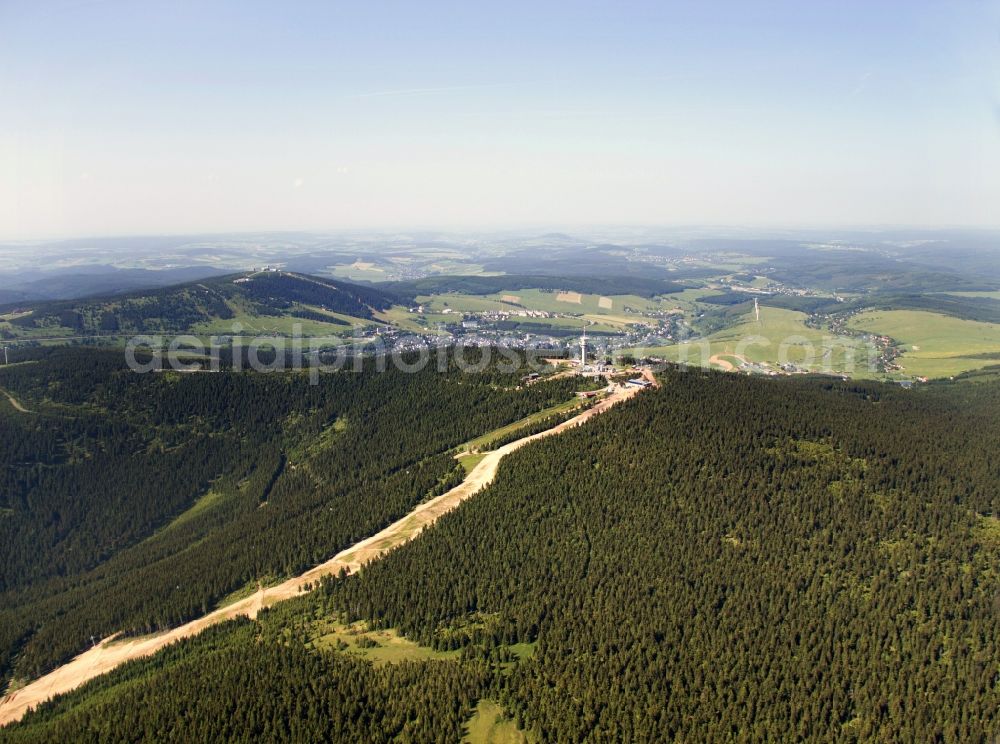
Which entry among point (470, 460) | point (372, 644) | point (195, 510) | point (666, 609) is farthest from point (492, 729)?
point (195, 510)

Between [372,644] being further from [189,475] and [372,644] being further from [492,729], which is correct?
[189,475]

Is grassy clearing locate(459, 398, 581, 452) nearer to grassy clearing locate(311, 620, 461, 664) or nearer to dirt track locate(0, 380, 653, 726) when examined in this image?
dirt track locate(0, 380, 653, 726)

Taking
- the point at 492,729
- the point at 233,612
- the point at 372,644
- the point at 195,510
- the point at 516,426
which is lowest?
the point at 195,510

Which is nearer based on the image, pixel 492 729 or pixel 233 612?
pixel 492 729

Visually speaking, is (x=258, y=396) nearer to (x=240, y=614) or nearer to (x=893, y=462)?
(x=240, y=614)

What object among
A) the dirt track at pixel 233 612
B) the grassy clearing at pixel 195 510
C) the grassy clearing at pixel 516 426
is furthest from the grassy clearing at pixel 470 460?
the grassy clearing at pixel 195 510

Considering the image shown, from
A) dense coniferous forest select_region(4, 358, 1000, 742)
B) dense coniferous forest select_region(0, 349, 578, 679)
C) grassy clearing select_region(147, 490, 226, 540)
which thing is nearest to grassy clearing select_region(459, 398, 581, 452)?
dense coniferous forest select_region(0, 349, 578, 679)

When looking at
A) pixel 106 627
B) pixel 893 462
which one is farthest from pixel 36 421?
pixel 893 462

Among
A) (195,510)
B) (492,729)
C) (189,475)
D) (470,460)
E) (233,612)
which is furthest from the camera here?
(189,475)
